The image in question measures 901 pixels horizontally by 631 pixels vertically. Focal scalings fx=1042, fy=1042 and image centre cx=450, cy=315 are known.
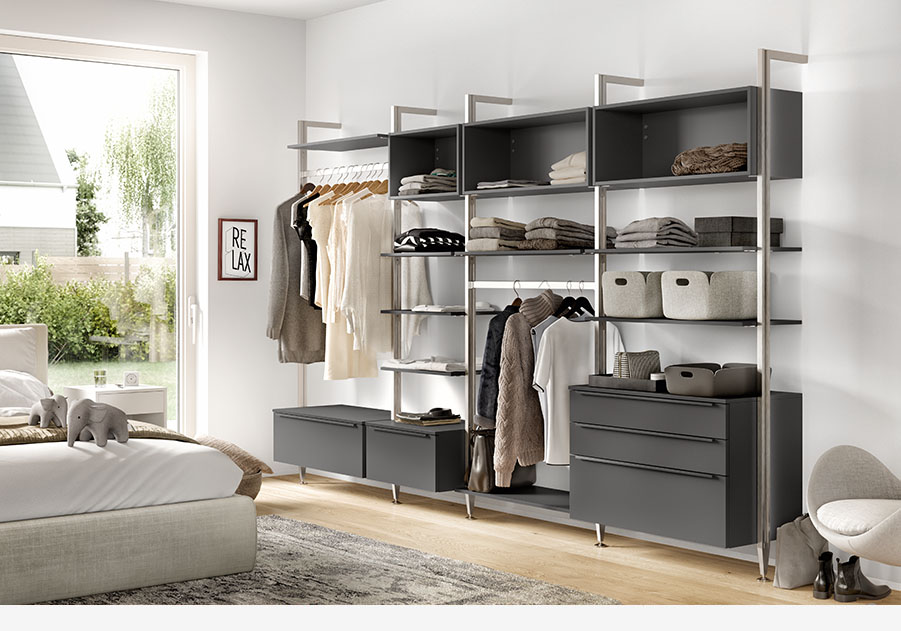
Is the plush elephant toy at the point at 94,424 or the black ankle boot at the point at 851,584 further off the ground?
the plush elephant toy at the point at 94,424

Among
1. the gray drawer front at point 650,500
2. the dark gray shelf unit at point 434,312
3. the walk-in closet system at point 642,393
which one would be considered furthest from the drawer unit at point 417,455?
the gray drawer front at point 650,500

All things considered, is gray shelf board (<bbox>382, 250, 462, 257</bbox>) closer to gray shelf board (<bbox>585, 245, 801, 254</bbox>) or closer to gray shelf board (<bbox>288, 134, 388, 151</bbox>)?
gray shelf board (<bbox>288, 134, 388, 151</bbox>)

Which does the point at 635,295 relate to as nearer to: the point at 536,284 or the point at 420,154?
the point at 536,284

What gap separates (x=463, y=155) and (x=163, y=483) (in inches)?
88.0

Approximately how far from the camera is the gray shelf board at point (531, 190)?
4.66 m

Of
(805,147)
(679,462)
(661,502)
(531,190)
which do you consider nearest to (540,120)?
(531,190)

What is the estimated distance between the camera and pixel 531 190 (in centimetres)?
486

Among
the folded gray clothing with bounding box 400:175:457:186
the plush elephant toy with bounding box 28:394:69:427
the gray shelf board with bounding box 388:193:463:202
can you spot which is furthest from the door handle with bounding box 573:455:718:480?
the plush elephant toy with bounding box 28:394:69:427

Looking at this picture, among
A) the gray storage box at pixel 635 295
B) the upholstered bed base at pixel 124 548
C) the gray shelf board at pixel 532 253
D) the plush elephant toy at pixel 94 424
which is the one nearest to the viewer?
the upholstered bed base at pixel 124 548

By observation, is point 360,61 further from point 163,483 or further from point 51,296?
point 163,483

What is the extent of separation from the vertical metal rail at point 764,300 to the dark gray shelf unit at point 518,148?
1.03m

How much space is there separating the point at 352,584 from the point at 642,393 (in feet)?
4.50

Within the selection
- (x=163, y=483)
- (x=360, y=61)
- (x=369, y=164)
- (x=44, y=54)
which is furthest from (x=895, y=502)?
(x=44, y=54)

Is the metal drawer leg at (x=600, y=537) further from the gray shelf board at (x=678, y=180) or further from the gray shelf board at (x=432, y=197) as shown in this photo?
the gray shelf board at (x=432, y=197)
